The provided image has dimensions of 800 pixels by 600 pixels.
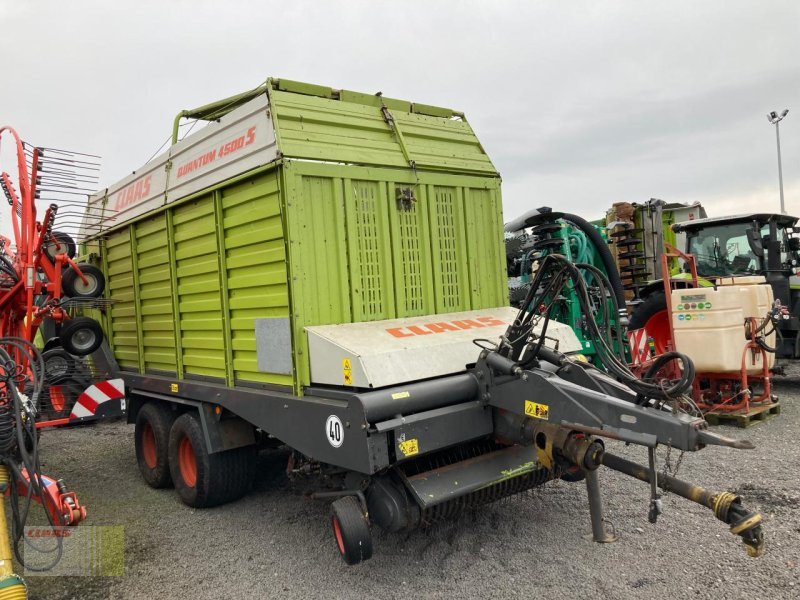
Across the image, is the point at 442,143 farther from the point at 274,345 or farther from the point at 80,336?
the point at 80,336

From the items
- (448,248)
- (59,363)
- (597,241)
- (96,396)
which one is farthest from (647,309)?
(59,363)

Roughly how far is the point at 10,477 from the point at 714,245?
28.3ft

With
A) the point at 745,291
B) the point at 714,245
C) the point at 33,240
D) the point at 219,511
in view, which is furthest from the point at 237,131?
the point at 714,245

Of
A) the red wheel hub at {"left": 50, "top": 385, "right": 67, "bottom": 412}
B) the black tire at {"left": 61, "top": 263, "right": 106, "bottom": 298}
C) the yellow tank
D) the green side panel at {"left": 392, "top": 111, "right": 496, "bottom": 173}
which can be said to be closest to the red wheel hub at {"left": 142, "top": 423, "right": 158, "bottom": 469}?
the red wheel hub at {"left": 50, "top": 385, "right": 67, "bottom": 412}

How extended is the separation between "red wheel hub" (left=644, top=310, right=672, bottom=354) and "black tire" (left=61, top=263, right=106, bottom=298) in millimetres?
6515

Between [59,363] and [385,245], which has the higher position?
[385,245]

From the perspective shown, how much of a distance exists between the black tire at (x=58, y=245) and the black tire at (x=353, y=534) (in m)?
3.46

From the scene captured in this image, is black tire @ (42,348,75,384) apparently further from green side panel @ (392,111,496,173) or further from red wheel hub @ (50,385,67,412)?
green side panel @ (392,111,496,173)

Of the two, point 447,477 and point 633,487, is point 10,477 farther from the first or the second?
point 633,487

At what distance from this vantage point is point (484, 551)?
3.65m

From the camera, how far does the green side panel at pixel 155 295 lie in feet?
16.7

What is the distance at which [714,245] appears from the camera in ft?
28.3

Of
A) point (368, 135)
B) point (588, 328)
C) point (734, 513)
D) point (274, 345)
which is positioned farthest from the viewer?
point (368, 135)

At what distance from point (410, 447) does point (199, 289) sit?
2317mm
